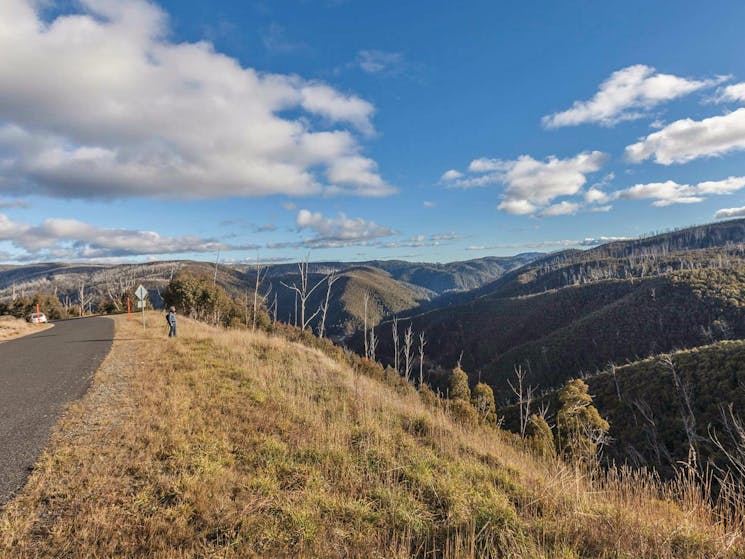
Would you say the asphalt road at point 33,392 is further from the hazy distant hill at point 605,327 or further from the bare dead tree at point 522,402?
the hazy distant hill at point 605,327

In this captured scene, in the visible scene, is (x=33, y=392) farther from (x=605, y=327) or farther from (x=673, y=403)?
(x=605, y=327)

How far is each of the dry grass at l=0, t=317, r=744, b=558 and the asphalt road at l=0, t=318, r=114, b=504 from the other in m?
0.30

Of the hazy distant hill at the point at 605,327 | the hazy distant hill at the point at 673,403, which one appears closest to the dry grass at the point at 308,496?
the hazy distant hill at the point at 673,403

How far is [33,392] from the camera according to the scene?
802 cm

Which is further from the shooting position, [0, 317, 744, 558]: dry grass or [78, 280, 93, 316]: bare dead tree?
[78, 280, 93, 316]: bare dead tree

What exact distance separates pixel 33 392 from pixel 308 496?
8321mm

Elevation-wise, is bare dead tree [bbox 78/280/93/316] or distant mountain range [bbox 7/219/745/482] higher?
bare dead tree [bbox 78/280/93/316]

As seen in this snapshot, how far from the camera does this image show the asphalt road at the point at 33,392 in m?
4.79

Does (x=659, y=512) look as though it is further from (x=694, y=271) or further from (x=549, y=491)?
(x=694, y=271)

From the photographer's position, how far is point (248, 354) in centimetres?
1252

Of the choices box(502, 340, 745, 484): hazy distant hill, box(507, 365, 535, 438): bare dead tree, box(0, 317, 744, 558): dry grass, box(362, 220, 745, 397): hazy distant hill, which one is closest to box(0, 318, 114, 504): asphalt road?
box(0, 317, 744, 558): dry grass

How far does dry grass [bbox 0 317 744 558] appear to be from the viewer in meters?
3.42

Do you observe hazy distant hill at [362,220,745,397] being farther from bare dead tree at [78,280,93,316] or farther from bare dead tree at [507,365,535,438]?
bare dead tree at [78,280,93,316]

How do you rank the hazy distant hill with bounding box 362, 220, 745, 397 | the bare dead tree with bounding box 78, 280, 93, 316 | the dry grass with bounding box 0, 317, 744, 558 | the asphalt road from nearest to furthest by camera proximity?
1. the dry grass with bounding box 0, 317, 744, 558
2. the asphalt road
3. the bare dead tree with bounding box 78, 280, 93, 316
4. the hazy distant hill with bounding box 362, 220, 745, 397
